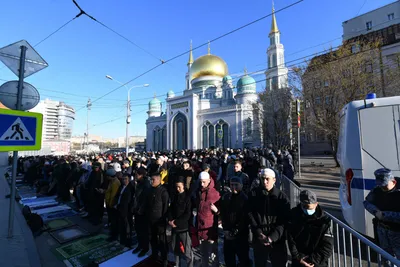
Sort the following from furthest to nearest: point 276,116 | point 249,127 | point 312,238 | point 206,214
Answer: point 249,127 < point 276,116 < point 206,214 < point 312,238

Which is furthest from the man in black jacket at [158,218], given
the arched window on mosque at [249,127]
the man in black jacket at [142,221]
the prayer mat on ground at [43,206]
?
the arched window on mosque at [249,127]

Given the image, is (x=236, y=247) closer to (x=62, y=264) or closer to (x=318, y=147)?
(x=62, y=264)

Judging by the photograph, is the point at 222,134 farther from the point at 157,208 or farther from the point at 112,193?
the point at 157,208

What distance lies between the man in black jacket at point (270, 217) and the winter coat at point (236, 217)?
189 mm

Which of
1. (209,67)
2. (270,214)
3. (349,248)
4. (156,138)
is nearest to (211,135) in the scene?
(209,67)

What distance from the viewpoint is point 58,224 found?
572 cm

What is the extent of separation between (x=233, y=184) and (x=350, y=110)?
251cm

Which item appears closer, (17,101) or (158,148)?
(17,101)

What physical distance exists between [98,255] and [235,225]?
9.05 ft

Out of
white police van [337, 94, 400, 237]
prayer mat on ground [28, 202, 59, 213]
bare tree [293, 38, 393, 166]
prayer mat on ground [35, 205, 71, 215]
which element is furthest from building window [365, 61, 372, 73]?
prayer mat on ground [28, 202, 59, 213]

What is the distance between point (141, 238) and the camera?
410cm

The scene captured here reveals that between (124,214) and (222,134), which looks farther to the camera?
(222,134)

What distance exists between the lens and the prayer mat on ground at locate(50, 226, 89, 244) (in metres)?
4.79

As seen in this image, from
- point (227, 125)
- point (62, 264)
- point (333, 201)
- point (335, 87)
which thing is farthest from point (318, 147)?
point (62, 264)
